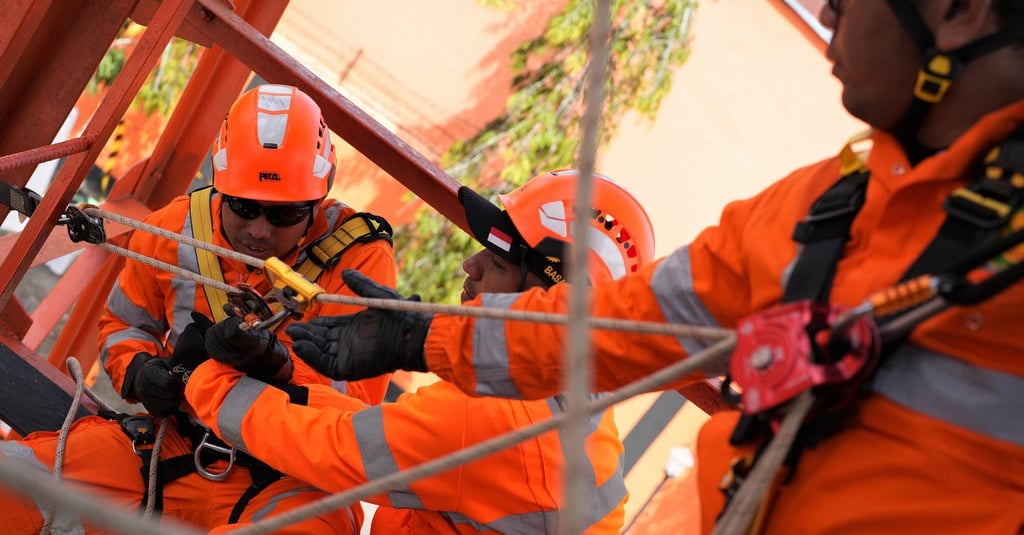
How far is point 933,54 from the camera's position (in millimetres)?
1482

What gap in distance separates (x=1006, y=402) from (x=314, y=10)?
28.2ft

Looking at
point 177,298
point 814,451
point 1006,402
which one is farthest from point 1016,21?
point 177,298

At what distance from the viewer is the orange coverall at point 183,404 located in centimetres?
289

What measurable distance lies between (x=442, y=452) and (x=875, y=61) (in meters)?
1.32

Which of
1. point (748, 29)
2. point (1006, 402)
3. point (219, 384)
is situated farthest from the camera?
point (748, 29)

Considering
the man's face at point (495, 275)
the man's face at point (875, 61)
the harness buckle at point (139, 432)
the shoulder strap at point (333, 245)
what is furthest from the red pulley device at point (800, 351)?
the harness buckle at point (139, 432)

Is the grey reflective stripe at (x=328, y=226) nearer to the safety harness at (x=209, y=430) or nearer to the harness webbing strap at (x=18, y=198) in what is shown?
the safety harness at (x=209, y=430)

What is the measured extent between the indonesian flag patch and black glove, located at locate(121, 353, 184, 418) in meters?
1.05

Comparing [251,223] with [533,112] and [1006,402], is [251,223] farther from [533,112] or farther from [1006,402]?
[533,112]

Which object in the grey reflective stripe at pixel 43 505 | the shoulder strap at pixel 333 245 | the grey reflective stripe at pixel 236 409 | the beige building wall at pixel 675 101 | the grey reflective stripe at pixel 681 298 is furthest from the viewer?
the beige building wall at pixel 675 101

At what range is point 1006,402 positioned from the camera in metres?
1.34

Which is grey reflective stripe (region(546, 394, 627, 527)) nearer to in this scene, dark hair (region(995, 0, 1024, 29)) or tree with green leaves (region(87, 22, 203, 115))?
dark hair (region(995, 0, 1024, 29))

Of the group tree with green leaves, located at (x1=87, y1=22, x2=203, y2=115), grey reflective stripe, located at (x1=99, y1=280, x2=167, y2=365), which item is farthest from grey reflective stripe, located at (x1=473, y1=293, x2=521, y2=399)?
tree with green leaves, located at (x1=87, y1=22, x2=203, y2=115)

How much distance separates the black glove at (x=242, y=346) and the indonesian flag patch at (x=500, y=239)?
632mm
